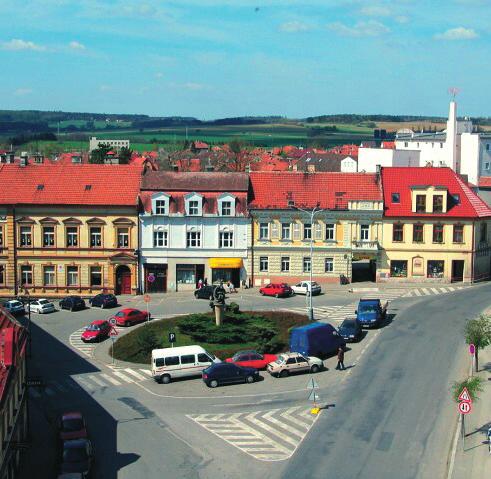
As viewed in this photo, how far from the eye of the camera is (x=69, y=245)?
240 ft

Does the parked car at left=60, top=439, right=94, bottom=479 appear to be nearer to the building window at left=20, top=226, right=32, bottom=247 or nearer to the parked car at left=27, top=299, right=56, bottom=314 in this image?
the parked car at left=27, top=299, right=56, bottom=314

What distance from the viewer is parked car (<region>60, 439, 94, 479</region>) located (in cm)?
3347

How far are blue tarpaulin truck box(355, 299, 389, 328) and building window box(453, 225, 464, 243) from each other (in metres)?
15.4

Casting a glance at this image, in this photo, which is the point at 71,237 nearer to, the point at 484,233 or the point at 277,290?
the point at 277,290

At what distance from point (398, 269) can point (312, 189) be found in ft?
33.6

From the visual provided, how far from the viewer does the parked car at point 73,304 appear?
2630 inches

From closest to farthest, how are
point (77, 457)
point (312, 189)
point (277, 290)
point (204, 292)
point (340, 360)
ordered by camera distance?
point (77, 457) → point (340, 360) → point (277, 290) → point (204, 292) → point (312, 189)

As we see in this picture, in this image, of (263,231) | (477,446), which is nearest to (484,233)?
(263,231)

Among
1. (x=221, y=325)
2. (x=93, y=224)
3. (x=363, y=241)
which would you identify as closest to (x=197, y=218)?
(x=93, y=224)

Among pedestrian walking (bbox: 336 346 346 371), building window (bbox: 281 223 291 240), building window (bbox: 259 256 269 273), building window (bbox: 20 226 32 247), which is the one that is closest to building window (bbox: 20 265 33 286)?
building window (bbox: 20 226 32 247)

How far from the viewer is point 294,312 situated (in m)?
61.6

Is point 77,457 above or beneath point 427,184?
Answer: beneath

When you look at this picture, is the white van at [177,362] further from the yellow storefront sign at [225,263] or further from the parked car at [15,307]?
the yellow storefront sign at [225,263]

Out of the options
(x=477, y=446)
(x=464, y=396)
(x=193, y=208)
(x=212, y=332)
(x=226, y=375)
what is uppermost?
(x=193, y=208)
